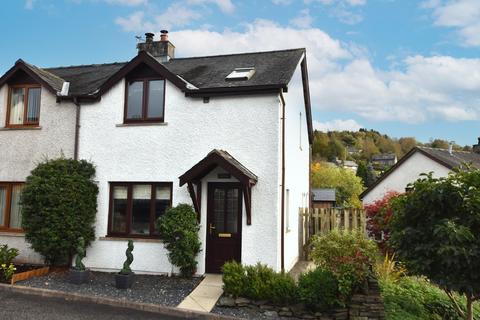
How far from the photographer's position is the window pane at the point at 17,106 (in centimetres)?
1303

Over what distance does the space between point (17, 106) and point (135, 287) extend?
7641 millimetres

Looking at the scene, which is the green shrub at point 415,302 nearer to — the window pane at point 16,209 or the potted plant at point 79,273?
the potted plant at point 79,273

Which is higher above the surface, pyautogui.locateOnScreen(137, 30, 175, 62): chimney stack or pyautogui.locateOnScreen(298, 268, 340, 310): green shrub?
pyautogui.locateOnScreen(137, 30, 175, 62): chimney stack

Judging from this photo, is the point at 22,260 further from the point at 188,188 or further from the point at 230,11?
the point at 230,11

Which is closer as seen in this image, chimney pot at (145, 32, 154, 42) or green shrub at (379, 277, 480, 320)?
green shrub at (379, 277, 480, 320)

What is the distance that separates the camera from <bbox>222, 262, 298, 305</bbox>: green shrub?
823cm

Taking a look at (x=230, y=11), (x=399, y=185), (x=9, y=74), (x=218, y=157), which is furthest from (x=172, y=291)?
(x=399, y=185)

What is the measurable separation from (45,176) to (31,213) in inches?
42.3

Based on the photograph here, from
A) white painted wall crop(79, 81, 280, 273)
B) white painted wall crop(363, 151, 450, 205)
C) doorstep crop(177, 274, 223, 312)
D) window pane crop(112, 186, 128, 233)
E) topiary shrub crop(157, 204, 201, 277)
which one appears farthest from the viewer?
white painted wall crop(363, 151, 450, 205)

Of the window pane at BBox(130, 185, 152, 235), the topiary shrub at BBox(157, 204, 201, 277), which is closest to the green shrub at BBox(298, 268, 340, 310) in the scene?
the topiary shrub at BBox(157, 204, 201, 277)

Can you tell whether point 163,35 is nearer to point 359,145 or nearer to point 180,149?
point 180,149

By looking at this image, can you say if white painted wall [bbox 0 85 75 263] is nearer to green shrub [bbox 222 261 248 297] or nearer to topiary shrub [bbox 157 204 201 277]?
topiary shrub [bbox 157 204 201 277]

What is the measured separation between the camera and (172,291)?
9508mm

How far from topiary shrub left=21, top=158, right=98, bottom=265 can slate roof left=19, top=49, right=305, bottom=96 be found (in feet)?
8.94
